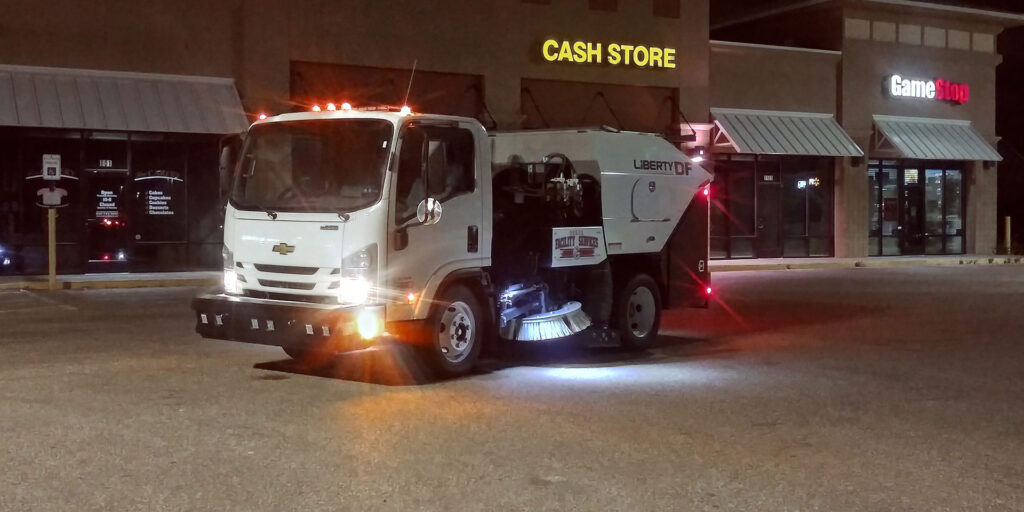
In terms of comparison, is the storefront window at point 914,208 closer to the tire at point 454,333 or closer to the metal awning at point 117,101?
the metal awning at point 117,101

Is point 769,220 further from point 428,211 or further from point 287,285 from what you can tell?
point 287,285

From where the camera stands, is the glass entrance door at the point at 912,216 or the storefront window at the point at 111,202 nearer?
the storefront window at the point at 111,202

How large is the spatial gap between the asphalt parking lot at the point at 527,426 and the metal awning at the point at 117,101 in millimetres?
9439

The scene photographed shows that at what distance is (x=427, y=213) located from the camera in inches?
389

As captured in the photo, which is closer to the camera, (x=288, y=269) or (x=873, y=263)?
(x=288, y=269)

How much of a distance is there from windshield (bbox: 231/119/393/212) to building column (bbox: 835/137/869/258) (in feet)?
89.5

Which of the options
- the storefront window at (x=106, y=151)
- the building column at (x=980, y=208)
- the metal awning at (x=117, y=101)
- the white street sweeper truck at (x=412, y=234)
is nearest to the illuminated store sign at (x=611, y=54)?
the metal awning at (x=117, y=101)

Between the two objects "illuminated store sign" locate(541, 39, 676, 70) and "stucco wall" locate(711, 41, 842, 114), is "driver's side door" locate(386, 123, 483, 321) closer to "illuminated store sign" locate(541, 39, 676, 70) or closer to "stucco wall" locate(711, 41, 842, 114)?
"illuminated store sign" locate(541, 39, 676, 70)

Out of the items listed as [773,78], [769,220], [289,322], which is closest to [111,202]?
[289,322]

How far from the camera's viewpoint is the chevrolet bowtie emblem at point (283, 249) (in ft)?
32.5

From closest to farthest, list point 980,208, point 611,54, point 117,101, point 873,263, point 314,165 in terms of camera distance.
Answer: point 314,165
point 117,101
point 611,54
point 873,263
point 980,208

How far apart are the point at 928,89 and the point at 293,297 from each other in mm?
31407

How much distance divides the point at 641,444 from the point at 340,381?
371cm

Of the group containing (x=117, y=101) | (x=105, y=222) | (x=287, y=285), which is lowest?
(x=287, y=285)
